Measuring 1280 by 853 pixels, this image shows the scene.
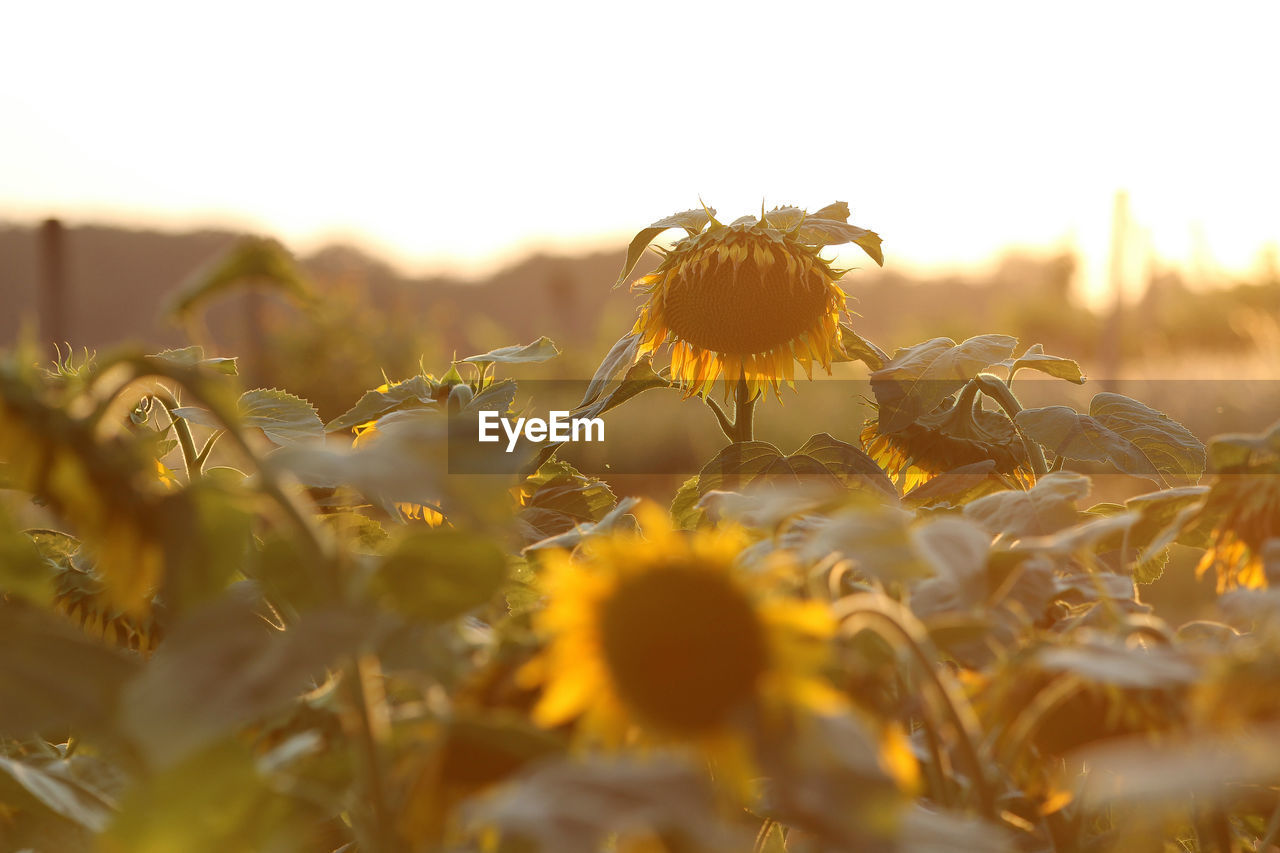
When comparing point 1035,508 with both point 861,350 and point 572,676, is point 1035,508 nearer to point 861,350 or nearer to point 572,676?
Answer: point 572,676

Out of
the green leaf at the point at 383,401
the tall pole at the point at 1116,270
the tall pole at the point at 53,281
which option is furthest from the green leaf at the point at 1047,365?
the tall pole at the point at 1116,270

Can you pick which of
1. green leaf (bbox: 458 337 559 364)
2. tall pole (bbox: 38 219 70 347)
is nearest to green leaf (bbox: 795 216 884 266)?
green leaf (bbox: 458 337 559 364)

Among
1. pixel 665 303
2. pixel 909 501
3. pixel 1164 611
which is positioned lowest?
pixel 1164 611

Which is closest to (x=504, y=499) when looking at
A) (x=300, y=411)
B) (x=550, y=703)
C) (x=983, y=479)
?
(x=550, y=703)

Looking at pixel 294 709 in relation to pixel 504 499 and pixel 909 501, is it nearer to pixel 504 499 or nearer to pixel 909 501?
pixel 504 499

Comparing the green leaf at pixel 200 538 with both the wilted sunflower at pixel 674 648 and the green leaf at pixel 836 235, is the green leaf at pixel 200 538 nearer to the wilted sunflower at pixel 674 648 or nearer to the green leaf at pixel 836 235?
the wilted sunflower at pixel 674 648

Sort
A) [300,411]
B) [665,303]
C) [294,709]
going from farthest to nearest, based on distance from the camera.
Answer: [665,303] < [300,411] < [294,709]

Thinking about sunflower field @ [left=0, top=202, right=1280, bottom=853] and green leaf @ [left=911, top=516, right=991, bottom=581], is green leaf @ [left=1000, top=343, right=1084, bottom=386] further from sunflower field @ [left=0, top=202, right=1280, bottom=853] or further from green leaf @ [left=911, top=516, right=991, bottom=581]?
green leaf @ [left=911, top=516, right=991, bottom=581]
